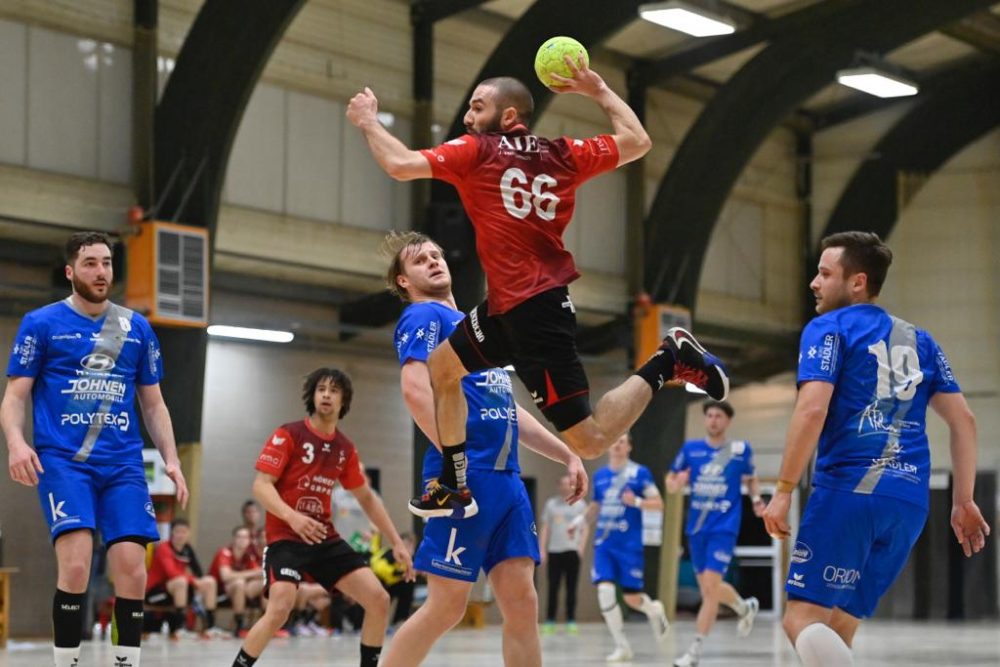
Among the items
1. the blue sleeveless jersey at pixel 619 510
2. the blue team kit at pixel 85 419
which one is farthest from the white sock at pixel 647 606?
the blue team kit at pixel 85 419

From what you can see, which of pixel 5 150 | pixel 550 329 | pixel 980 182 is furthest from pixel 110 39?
pixel 980 182

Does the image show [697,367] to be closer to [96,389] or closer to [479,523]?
[479,523]

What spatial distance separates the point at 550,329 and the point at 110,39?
14.5m

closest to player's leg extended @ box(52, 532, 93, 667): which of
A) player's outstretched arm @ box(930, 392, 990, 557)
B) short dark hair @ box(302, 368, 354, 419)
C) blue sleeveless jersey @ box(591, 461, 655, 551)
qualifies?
short dark hair @ box(302, 368, 354, 419)

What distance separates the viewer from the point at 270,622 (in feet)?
24.6

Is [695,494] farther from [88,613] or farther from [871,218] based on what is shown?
[871,218]

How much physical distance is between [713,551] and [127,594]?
26.2ft

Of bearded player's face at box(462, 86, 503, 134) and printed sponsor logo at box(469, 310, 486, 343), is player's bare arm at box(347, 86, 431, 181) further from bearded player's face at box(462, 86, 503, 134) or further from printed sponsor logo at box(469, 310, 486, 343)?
printed sponsor logo at box(469, 310, 486, 343)

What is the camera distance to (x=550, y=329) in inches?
216

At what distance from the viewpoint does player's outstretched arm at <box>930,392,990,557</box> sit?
5.61 m

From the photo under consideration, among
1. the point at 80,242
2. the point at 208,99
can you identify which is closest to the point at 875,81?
the point at 208,99

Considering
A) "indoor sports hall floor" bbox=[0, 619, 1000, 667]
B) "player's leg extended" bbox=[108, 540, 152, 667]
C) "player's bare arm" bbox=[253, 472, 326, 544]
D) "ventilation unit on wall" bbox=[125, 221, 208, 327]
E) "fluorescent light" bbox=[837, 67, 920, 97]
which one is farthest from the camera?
"fluorescent light" bbox=[837, 67, 920, 97]

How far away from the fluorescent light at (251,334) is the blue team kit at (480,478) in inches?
580

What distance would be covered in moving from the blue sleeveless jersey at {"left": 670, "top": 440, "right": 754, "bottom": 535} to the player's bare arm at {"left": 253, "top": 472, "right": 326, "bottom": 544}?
639cm
